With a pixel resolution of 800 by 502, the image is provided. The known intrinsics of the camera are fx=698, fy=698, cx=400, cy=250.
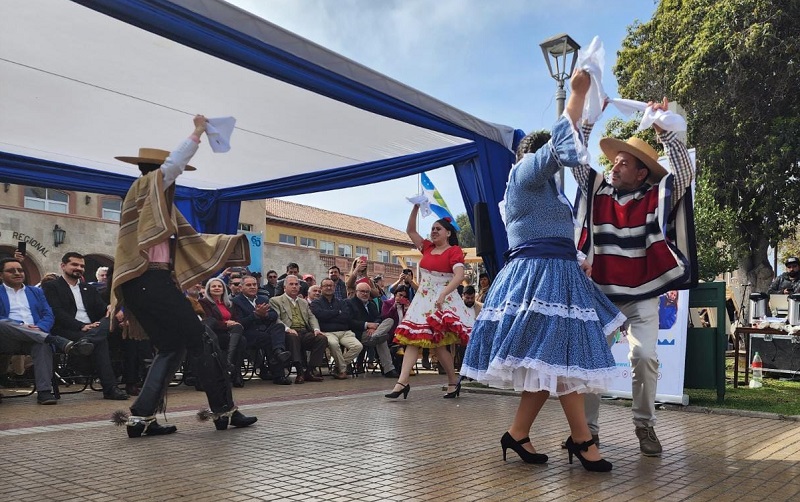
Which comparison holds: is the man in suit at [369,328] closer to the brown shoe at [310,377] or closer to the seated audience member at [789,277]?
the brown shoe at [310,377]

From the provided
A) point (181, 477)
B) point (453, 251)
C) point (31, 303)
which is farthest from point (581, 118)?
point (31, 303)

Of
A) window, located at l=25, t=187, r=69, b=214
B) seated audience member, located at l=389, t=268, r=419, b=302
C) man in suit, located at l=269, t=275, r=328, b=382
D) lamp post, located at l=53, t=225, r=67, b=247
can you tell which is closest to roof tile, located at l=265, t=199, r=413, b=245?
window, located at l=25, t=187, r=69, b=214

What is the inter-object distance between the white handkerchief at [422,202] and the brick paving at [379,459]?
6.61 feet

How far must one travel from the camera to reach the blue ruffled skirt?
3412mm

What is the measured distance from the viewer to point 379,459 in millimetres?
3932

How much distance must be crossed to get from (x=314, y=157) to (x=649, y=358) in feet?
22.6

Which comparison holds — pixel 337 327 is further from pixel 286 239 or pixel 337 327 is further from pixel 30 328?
pixel 286 239

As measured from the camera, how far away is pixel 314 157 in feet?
33.0

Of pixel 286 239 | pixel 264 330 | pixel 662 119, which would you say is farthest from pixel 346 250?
pixel 662 119

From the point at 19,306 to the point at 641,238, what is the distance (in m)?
6.19

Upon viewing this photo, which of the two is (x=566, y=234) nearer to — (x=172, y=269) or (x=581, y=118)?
(x=581, y=118)

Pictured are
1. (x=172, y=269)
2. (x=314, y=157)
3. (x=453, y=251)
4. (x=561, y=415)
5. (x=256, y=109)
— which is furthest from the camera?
(x=314, y=157)

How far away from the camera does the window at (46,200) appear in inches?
1068

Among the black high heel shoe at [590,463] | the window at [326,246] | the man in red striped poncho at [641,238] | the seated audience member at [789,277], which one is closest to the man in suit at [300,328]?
the man in red striped poncho at [641,238]
